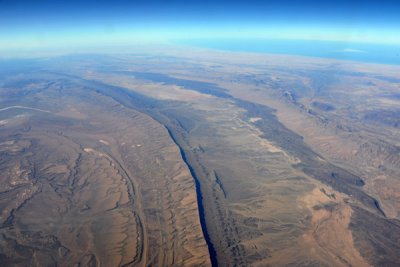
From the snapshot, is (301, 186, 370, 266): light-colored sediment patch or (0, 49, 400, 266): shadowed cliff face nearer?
(301, 186, 370, 266): light-colored sediment patch

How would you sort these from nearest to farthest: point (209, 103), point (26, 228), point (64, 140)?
point (26, 228) → point (64, 140) → point (209, 103)

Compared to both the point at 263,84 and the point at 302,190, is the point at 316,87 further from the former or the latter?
the point at 302,190

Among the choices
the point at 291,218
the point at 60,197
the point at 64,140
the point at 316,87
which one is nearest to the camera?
the point at 291,218

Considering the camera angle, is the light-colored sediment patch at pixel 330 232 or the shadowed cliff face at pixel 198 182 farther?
the shadowed cliff face at pixel 198 182

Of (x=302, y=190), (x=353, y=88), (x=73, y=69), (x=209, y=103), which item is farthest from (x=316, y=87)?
(x=73, y=69)

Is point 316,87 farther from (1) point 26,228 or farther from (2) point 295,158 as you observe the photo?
(1) point 26,228

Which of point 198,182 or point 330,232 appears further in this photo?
point 198,182

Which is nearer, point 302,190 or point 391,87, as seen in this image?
point 302,190
